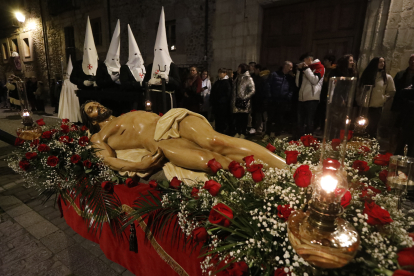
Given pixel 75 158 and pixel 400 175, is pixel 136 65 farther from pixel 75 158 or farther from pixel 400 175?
pixel 400 175

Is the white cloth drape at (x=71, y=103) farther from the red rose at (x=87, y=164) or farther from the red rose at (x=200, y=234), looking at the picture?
the red rose at (x=200, y=234)

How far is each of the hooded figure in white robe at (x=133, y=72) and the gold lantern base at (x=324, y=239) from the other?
635cm

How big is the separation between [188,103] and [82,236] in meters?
4.57

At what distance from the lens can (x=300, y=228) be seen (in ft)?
3.53

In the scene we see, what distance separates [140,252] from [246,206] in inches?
45.3

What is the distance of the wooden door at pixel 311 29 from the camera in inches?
236

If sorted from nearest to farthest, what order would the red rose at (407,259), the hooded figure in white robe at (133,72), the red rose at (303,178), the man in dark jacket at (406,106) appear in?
1. the red rose at (407,259)
2. the red rose at (303,178)
3. the man in dark jacket at (406,106)
4. the hooded figure in white robe at (133,72)

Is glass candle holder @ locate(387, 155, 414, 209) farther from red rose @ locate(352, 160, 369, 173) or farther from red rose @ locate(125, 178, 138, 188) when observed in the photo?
red rose @ locate(125, 178, 138, 188)

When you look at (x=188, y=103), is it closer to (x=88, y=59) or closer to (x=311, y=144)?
(x=88, y=59)

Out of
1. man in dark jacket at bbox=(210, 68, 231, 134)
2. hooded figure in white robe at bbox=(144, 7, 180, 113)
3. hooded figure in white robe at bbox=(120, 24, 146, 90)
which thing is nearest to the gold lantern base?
man in dark jacket at bbox=(210, 68, 231, 134)

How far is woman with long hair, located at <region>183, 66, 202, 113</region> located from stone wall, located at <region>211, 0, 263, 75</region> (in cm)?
209

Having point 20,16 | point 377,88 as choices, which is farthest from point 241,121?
point 20,16

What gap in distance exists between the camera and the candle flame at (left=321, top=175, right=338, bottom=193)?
1006 mm

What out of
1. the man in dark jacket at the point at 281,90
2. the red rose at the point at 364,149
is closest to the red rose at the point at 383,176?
the red rose at the point at 364,149
